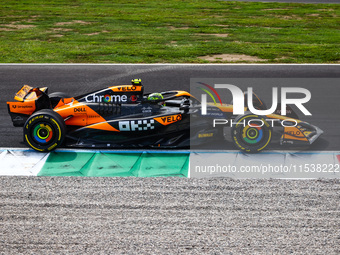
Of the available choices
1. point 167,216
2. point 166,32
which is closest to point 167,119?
point 167,216

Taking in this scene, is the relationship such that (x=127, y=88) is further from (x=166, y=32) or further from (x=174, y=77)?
(x=166, y=32)

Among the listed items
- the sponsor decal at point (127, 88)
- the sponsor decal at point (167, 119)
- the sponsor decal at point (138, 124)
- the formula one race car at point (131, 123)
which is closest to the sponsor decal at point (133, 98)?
the formula one race car at point (131, 123)

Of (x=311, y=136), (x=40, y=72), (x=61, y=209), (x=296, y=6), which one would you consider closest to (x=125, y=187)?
(x=61, y=209)

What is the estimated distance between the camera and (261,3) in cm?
2611

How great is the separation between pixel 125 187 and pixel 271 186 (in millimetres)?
2292

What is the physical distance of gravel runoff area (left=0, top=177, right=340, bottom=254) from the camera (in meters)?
5.89

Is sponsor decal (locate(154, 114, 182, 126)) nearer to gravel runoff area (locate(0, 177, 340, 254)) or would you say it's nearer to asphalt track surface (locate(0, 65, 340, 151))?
gravel runoff area (locate(0, 177, 340, 254))

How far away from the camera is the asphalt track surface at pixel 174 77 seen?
12172 mm

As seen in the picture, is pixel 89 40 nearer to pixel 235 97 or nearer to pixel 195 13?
pixel 195 13

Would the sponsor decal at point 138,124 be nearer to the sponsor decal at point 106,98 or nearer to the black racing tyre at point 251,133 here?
the sponsor decal at point 106,98

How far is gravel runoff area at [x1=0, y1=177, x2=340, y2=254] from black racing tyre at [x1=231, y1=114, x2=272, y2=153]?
1.33 meters

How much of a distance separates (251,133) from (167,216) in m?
2.95

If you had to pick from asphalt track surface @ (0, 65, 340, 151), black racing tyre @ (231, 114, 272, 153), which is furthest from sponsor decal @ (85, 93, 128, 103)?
asphalt track surface @ (0, 65, 340, 151)

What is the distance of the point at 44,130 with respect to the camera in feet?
28.9
